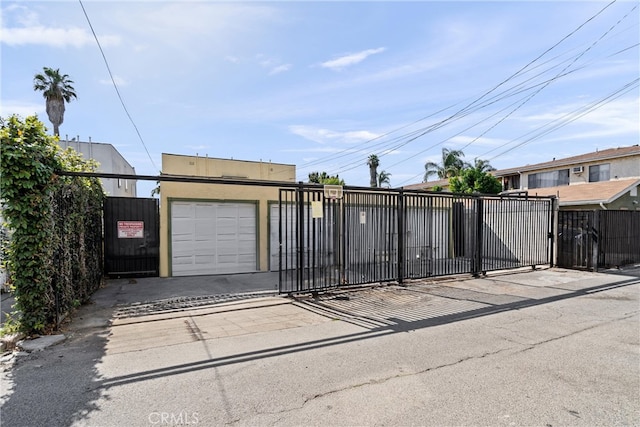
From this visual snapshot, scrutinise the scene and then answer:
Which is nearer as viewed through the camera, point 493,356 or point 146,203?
point 493,356

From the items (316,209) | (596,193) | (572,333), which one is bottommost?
(572,333)

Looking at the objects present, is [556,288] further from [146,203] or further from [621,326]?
[146,203]

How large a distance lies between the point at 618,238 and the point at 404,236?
9.00 meters

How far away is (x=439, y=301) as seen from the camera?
25.0ft

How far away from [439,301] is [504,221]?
5469 mm

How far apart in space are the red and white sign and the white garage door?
92cm

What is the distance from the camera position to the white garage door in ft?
37.8

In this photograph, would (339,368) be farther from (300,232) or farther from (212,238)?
(212,238)

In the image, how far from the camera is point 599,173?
22641 millimetres

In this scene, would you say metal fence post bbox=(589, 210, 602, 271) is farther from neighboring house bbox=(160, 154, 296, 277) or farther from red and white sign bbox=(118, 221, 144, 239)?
red and white sign bbox=(118, 221, 144, 239)

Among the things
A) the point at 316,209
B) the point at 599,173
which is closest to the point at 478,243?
the point at 316,209

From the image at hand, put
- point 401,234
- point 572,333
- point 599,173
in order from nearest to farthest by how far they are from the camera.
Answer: point 572,333
point 401,234
point 599,173

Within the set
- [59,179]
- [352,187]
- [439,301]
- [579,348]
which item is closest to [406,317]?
[439,301]

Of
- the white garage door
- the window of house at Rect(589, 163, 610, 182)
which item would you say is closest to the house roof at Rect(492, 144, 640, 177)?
the window of house at Rect(589, 163, 610, 182)
